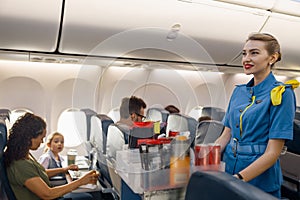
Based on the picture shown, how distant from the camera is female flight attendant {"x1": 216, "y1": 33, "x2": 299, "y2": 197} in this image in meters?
1.42

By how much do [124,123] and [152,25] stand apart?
119cm

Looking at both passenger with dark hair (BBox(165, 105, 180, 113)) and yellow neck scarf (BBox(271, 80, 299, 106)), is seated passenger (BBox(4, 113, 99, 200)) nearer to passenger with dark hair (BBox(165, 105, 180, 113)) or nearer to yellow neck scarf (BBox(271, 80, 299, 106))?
passenger with dark hair (BBox(165, 105, 180, 113))

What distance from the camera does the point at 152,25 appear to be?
9.50 feet

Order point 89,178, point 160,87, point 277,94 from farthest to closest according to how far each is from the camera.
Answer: point 160,87 < point 89,178 < point 277,94

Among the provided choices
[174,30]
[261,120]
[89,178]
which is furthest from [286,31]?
[89,178]

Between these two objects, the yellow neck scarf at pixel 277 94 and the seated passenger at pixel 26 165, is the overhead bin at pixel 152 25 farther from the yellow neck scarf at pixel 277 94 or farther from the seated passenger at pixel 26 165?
the yellow neck scarf at pixel 277 94

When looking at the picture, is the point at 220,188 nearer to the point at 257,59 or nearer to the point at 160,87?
the point at 257,59

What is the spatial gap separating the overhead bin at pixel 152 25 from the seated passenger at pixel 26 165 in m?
1.05

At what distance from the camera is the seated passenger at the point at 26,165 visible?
2018 millimetres

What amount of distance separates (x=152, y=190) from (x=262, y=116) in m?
0.67

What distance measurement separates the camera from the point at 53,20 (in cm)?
259

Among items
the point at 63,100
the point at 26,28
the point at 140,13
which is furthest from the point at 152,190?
the point at 63,100

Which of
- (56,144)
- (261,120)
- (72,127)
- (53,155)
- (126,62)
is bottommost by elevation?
(53,155)

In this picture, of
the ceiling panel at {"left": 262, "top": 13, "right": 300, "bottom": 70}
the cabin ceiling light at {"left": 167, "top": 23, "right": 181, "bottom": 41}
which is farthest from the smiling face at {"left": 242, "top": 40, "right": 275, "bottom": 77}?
the ceiling panel at {"left": 262, "top": 13, "right": 300, "bottom": 70}
